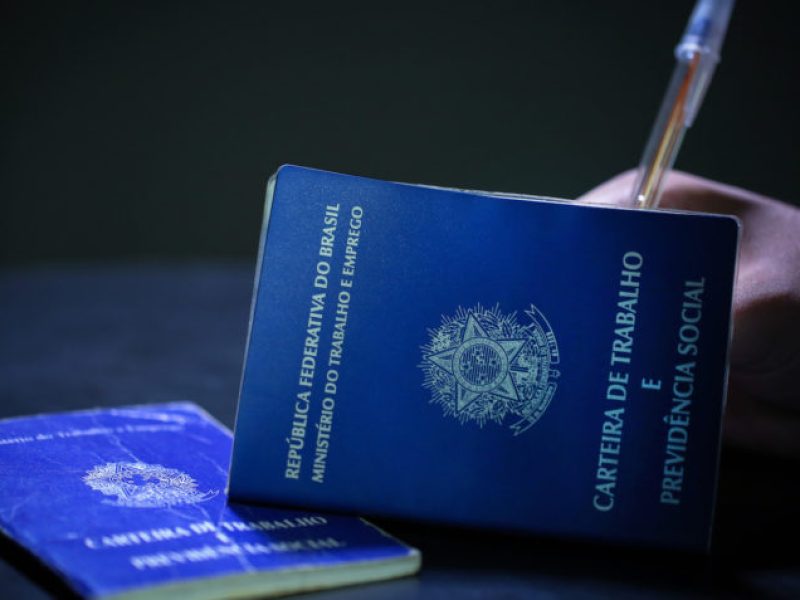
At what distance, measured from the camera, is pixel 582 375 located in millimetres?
731

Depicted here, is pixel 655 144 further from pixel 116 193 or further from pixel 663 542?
pixel 116 193

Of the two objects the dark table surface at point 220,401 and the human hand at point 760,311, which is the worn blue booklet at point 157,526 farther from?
the human hand at point 760,311

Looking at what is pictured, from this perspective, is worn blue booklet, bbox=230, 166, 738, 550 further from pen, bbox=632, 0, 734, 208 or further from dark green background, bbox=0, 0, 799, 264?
dark green background, bbox=0, 0, 799, 264

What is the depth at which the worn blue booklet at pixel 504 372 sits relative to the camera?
2.40 feet

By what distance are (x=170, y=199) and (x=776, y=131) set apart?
4.04 ft

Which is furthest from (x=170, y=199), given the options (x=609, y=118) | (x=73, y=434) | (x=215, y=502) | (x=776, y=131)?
(x=215, y=502)

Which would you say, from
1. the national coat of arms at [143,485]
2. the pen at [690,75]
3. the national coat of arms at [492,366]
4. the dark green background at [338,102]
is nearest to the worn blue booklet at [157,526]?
the national coat of arms at [143,485]

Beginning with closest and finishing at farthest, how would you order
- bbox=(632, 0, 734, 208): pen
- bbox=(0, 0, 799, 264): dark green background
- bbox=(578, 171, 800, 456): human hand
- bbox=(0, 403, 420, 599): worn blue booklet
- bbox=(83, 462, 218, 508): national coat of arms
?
1. bbox=(0, 403, 420, 599): worn blue booklet
2. bbox=(83, 462, 218, 508): national coat of arms
3. bbox=(578, 171, 800, 456): human hand
4. bbox=(632, 0, 734, 208): pen
5. bbox=(0, 0, 799, 264): dark green background

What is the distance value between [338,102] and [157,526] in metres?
1.59

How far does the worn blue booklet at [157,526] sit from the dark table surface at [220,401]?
19mm

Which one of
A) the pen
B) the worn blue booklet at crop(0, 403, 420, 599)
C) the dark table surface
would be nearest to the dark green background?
the dark table surface

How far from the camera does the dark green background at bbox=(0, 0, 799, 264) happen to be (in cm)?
209

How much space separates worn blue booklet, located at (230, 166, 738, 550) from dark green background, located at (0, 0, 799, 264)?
1.44 meters

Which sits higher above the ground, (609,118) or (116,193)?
(609,118)
